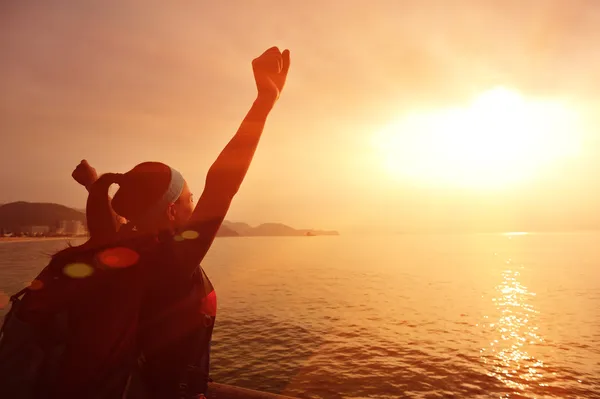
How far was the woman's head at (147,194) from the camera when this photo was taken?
7.19ft

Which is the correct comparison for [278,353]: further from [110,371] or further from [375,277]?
[375,277]

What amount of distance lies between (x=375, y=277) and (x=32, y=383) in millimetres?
94536

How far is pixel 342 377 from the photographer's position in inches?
896

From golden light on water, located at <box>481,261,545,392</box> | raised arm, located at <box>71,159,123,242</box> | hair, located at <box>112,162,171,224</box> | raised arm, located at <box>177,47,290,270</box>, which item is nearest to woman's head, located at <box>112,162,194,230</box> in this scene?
hair, located at <box>112,162,171,224</box>

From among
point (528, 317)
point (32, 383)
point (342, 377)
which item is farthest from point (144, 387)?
point (528, 317)

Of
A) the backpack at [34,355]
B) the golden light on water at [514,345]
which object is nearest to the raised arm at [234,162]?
the backpack at [34,355]

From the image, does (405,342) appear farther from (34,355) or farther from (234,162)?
(34,355)

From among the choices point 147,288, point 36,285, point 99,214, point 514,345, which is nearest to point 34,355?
point 36,285

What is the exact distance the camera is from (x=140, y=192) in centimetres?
219

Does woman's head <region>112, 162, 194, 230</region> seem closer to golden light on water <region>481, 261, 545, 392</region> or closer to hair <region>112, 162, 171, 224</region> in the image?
hair <region>112, 162, 171, 224</region>

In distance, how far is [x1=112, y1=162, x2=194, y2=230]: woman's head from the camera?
7.19ft

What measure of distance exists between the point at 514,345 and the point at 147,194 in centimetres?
4212

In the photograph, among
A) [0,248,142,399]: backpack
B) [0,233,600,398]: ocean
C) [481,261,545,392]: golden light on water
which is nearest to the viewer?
[0,248,142,399]: backpack

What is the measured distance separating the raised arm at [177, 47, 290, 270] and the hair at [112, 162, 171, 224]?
0.29 meters
